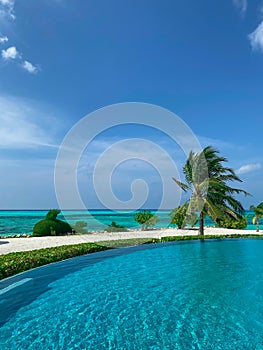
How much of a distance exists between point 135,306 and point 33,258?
191 inches

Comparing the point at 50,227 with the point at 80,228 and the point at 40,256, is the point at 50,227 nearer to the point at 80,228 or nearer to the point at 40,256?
the point at 80,228

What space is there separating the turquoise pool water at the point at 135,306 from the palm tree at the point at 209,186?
7566mm

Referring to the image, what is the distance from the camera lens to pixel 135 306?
5.92 metres

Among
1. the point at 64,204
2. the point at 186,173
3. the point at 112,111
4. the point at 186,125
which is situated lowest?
the point at 64,204

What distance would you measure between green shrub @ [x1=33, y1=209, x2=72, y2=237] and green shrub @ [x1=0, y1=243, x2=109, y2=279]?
7608 mm

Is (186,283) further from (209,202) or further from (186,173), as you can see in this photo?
(186,173)

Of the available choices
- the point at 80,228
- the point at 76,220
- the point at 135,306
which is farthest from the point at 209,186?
the point at 76,220

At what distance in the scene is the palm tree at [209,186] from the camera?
17891 millimetres

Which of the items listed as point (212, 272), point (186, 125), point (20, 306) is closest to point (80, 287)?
point (20, 306)

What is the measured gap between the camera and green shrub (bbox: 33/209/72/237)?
1852 cm

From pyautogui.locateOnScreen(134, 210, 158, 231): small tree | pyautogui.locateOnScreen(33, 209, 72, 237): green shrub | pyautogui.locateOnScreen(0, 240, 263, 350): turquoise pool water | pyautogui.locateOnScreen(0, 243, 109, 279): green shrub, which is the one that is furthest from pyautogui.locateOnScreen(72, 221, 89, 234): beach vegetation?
pyautogui.locateOnScreen(0, 240, 263, 350): turquoise pool water

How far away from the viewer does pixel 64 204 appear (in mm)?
14867

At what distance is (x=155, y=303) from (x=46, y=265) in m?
4.96

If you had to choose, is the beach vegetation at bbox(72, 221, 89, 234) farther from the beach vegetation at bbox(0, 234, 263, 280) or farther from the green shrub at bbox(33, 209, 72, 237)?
the beach vegetation at bbox(0, 234, 263, 280)
